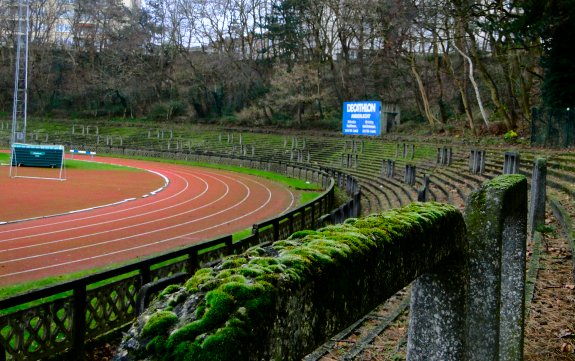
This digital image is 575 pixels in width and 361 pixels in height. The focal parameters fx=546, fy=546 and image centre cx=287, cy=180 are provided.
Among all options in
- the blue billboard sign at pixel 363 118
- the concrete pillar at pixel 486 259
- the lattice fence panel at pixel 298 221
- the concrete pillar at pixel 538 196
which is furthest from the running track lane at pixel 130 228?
the concrete pillar at pixel 486 259

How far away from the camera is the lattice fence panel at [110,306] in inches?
313

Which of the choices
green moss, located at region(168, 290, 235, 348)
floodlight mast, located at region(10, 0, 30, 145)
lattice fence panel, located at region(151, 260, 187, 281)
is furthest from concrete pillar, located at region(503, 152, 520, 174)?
floodlight mast, located at region(10, 0, 30, 145)

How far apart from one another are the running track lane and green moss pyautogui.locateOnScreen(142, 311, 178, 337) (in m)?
11.8

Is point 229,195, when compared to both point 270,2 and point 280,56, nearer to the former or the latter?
point 280,56

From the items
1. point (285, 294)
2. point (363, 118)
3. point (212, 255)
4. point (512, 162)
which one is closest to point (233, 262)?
point (285, 294)

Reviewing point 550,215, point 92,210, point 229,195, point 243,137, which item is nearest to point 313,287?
point 550,215

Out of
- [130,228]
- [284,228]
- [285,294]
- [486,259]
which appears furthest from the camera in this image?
[130,228]

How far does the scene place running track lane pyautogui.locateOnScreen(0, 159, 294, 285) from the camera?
1428 cm

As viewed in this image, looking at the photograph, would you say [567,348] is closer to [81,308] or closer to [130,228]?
[81,308]

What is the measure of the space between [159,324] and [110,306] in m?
6.89

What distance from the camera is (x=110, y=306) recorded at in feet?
27.4

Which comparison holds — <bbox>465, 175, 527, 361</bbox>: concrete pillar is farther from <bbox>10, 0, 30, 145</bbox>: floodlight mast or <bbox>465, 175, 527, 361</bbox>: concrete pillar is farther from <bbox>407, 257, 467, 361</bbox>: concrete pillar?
<bbox>10, 0, 30, 145</bbox>: floodlight mast

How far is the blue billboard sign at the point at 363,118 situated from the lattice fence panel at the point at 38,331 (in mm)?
28927

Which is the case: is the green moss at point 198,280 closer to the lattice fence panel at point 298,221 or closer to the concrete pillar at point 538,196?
the concrete pillar at point 538,196
